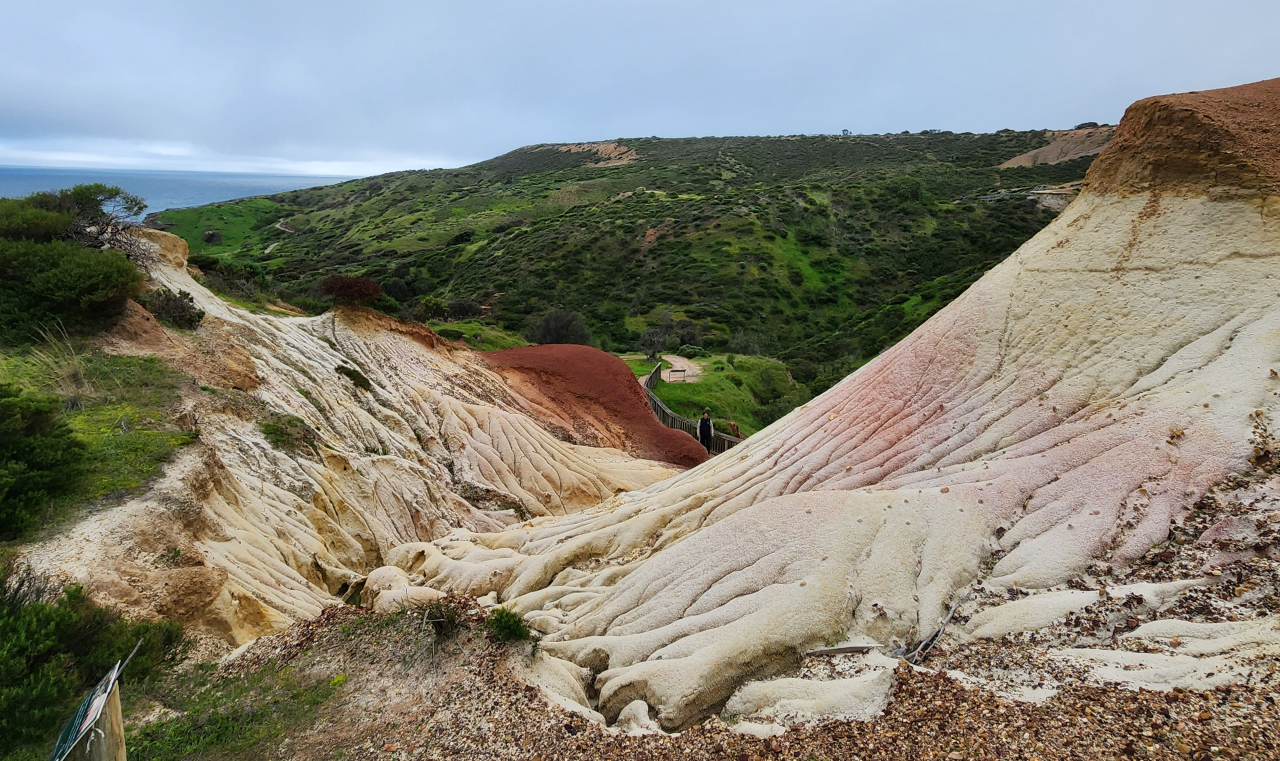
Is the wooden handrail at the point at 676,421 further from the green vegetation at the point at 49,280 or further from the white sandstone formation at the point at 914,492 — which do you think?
the green vegetation at the point at 49,280

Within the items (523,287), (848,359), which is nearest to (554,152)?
(523,287)

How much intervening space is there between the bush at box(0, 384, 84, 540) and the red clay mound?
54.3 ft

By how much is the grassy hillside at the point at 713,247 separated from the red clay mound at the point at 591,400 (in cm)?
884

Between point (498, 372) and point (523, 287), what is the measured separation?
30.9m

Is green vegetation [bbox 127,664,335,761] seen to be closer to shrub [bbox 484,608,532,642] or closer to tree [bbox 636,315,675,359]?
shrub [bbox 484,608,532,642]

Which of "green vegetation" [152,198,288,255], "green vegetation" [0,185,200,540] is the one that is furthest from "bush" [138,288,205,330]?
"green vegetation" [152,198,288,255]

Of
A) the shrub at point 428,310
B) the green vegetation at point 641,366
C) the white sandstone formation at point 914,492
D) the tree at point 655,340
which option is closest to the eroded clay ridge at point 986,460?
the white sandstone formation at point 914,492

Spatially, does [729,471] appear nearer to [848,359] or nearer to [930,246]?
[848,359]

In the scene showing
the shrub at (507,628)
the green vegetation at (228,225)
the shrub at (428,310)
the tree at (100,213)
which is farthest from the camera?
the green vegetation at (228,225)

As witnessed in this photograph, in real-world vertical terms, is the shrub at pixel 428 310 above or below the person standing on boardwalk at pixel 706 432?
above

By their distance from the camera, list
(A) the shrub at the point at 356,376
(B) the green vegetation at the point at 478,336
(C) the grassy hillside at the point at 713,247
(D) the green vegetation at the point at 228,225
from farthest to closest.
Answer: (D) the green vegetation at the point at 228,225 → (C) the grassy hillside at the point at 713,247 → (B) the green vegetation at the point at 478,336 → (A) the shrub at the point at 356,376

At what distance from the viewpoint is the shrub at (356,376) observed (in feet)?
63.0

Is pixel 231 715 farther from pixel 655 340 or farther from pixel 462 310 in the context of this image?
pixel 462 310

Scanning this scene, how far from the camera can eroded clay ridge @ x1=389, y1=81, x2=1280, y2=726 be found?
6922 millimetres
